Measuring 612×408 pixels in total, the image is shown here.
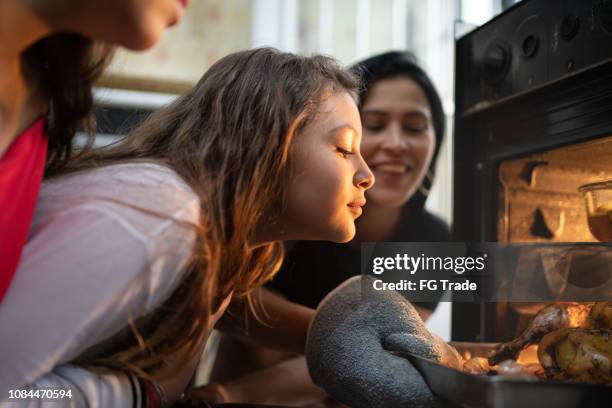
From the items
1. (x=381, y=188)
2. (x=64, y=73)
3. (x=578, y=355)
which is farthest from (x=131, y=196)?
(x=381, y=188)

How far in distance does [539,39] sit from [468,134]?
0.21 metres

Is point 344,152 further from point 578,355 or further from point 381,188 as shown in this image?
point 381,188

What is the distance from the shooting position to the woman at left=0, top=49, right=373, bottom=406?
22.4 inches

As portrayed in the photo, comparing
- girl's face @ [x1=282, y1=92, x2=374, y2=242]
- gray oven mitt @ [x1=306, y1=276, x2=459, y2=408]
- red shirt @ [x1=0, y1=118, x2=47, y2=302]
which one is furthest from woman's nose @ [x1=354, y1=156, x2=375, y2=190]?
red shirt @ [x1=0, y1=118, x2=47, y2=302]

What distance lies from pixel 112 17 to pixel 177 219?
196mm

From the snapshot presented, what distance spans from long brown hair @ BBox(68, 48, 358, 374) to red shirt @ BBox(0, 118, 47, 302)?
0.09 m

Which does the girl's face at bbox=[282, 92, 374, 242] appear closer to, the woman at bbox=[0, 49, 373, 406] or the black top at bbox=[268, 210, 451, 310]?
the woman at bbox=[0, 49, 373, 406]

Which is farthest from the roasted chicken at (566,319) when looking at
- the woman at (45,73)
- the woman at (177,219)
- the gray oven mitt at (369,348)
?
the woman at (45,73)

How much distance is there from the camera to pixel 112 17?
0.54 meters

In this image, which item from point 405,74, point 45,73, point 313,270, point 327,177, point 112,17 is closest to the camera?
point 112,17

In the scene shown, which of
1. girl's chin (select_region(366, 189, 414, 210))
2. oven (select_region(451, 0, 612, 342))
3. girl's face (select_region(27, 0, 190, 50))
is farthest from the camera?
girl's chin (select_region(366, 189, 414, 210))

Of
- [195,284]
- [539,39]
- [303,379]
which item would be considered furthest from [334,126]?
[303,379]

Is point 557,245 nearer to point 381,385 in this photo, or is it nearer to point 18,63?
point 381,385

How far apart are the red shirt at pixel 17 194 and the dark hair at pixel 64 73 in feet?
0.14
